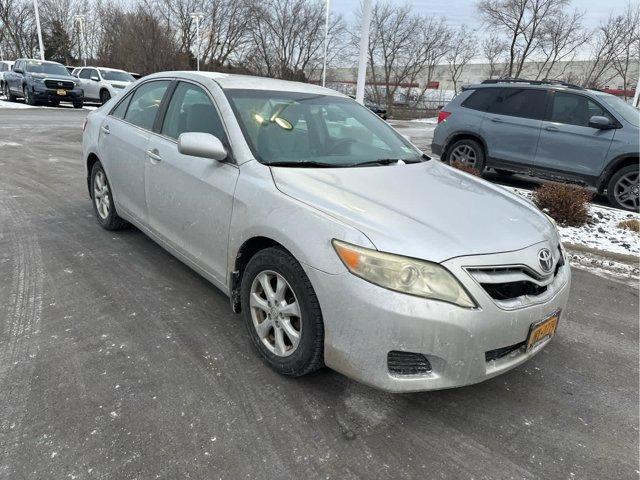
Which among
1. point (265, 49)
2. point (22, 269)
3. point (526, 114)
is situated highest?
point (265, 49)

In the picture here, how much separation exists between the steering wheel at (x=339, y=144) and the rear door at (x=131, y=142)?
1.54 m

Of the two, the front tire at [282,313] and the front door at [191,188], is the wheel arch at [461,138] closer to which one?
the front door at [191,188]

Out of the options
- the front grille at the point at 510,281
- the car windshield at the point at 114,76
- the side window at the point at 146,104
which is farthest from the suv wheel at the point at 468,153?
the car windshield at the point at 114,76

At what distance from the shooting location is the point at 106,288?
142 inches

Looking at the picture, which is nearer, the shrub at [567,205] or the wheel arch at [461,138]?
the shrub at [567,205]

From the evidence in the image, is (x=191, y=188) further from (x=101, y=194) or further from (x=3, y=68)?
(x=3, y=68)

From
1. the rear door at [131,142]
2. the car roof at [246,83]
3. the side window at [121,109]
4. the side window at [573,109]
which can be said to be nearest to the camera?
the car roof at [246,83]

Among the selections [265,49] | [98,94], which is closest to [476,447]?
[98,94]

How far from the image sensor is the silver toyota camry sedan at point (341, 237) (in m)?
2.13

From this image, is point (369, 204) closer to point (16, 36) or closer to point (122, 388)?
point (122, 388)

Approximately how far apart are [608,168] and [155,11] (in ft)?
150

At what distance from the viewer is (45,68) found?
2006 cm

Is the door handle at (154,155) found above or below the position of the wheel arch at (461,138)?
above

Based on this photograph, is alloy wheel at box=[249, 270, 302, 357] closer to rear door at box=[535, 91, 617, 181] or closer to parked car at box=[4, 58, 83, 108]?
rear door at box=[535, 91, 617, 181]
